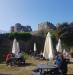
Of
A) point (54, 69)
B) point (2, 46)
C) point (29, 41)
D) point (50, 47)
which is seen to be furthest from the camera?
point (29, 41)

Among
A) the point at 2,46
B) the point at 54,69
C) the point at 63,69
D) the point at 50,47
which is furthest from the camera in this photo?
the point at 2,46

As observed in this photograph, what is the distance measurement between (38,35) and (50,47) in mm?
20558

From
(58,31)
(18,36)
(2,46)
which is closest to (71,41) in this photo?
(58,31)

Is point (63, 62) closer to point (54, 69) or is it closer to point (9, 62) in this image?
point (54, 69)

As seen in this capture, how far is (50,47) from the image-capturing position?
21172mm

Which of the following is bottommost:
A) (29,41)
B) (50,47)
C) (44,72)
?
(44,72)

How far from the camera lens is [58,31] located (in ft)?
134

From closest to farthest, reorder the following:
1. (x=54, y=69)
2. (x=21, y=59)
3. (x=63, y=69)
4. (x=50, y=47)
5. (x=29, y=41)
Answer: (x=54, y=69) < (x=63, y=69) < (x=50, y=47) < (x=21, y=59) < (x=29, y=41)

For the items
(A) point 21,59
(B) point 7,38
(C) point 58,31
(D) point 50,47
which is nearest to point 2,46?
(B) point 7,38

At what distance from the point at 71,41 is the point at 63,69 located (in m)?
26.0

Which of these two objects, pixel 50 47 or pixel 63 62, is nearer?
pixel 63 62

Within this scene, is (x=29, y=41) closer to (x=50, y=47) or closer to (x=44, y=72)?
(x=50, y=47)

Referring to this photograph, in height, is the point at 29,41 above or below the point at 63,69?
above

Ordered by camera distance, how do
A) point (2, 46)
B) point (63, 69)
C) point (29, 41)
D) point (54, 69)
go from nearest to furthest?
point (54, 69) < point (63, 69) < point (2, 46) < point (29, 41)
